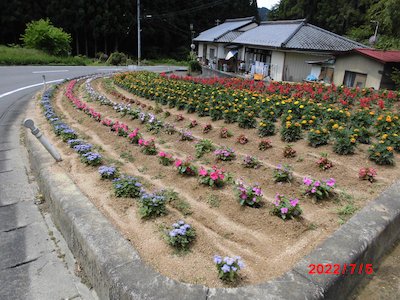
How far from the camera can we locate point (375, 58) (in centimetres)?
1648

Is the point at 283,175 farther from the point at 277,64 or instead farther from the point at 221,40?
the point at 221,40

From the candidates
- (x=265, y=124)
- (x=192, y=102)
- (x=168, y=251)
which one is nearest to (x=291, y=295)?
(x=168, y=251)

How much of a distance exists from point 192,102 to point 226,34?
28919 mm

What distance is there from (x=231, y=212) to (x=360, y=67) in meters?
17.4

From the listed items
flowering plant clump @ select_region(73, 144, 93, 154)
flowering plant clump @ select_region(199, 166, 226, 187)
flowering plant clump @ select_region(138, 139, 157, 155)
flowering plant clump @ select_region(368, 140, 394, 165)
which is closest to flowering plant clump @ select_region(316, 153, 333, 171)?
flowering plant clump @ select_region(368, 140, 394, 165)

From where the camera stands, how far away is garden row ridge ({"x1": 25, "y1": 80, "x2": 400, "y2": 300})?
2.58 m

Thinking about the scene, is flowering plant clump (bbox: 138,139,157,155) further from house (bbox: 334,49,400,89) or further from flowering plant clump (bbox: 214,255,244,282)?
house (bbox: 334,49,400,89)

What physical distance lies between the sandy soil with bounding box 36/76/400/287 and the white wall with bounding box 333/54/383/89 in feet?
44.6

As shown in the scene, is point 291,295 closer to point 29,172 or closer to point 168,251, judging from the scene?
point 168,251

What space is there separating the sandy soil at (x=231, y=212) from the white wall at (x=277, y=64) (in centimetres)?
1846

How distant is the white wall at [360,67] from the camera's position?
17016mm

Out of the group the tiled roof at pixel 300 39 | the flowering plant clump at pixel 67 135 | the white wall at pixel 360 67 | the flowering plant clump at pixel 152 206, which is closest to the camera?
the flowering plant clump at pixel 152 206

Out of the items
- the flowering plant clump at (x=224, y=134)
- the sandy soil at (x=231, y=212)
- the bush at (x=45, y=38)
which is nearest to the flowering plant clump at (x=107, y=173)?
the sandy soil at (x=231, y=212)

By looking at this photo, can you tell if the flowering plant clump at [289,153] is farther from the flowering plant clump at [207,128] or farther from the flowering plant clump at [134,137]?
the flowering plant clump at [134,137]
